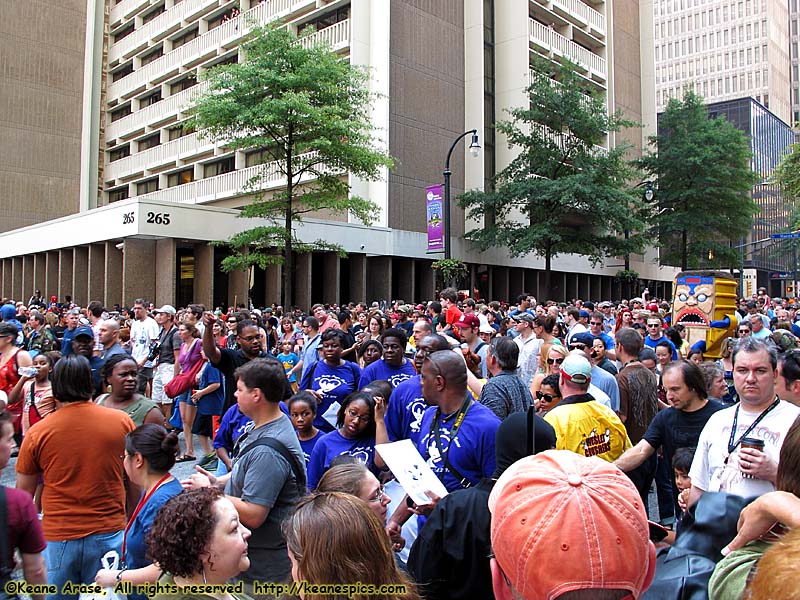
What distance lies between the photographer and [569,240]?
33.4 m

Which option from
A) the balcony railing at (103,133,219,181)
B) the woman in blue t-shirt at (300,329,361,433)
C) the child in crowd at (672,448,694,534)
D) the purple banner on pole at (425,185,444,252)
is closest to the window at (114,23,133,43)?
the balcony railing at (103,133,219,181)

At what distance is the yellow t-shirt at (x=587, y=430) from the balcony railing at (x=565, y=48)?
3529 centimetres

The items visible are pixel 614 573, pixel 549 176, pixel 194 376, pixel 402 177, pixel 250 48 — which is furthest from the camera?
pixel 549 176

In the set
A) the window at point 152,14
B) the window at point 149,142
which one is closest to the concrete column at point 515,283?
the window at point 149,142

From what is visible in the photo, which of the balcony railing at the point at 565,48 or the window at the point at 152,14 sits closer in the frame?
the balcony railing at the point at 565,48

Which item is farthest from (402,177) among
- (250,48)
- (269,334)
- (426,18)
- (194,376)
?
(194,376)

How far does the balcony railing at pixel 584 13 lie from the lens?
126 ft

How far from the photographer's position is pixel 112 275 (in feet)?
89.2

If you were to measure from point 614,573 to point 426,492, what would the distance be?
1.65 metres

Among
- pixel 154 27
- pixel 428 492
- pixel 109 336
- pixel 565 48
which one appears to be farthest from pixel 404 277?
pixel 428 492

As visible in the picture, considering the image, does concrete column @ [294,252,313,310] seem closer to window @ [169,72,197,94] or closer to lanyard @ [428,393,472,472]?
window @ [169,72,197,94]

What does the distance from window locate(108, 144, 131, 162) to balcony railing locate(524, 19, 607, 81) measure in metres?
27.8

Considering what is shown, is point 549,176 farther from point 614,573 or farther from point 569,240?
point 614,573

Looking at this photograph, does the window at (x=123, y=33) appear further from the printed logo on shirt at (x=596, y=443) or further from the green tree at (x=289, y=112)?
the printed logo on shirt at (x=596, y=443)
